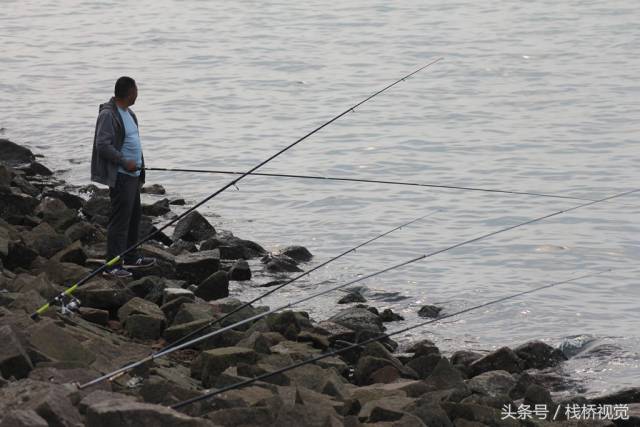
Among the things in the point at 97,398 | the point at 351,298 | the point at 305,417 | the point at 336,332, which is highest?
the point at 97,398

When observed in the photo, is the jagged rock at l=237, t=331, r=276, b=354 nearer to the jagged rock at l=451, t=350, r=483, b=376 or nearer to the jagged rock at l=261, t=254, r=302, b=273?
the jagged rock at l=451, t=350, r=483, b=376

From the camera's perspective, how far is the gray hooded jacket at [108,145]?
8250mm

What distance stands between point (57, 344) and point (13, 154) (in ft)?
28.7

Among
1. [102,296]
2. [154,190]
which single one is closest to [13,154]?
[154,190]

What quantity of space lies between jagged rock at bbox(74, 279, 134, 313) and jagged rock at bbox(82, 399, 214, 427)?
124 inches

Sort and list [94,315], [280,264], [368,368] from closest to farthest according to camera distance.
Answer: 1. [368,368]
2. [94,315]
3. [280,264]

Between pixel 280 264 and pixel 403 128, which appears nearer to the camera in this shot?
pixel 280 264

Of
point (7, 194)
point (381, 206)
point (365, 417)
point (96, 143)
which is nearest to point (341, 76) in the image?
point (381, 206)

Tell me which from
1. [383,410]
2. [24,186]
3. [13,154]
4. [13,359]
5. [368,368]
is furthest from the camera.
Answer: [13,154]

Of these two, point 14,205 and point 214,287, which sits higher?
point 14,205

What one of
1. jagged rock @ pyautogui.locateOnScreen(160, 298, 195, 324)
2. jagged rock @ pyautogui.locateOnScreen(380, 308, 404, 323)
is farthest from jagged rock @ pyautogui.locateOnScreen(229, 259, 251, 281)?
jagged rock @ pyautogui.locateOnScreen(160, 298, 195, 324)

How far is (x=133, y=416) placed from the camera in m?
4.55

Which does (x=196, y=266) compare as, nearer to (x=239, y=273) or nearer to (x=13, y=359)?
(x=239, y=273)

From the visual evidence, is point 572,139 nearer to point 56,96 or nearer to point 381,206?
point 381,206
